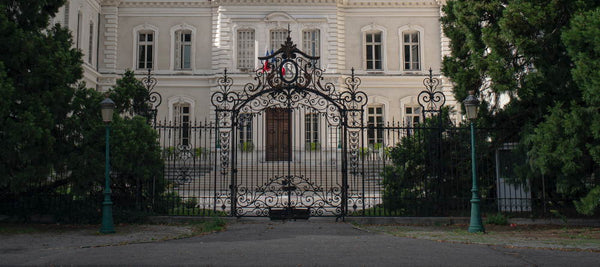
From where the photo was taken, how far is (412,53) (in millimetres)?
25312

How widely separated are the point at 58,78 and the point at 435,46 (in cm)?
1989

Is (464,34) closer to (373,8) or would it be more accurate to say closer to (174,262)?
(174,262)

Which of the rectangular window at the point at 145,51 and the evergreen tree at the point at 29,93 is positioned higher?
the rectangular window at the point at 145,51

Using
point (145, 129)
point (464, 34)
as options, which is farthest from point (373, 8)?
point (145, 129)

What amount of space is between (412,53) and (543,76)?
16.0 meters

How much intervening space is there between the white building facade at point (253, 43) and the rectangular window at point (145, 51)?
2.0 inches

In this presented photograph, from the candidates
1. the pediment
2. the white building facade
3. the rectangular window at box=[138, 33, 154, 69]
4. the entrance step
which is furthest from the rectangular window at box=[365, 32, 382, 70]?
the entrance step

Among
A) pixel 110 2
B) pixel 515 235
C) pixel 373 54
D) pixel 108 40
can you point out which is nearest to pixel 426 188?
pixel 515 235

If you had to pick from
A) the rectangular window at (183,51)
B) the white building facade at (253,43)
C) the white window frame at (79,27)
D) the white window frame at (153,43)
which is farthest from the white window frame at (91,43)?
the rectangular window at (183,51)

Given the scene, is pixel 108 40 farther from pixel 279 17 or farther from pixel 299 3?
pixel 299 3

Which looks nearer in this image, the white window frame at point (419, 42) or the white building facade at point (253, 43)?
the white building facade at point (253, 43)

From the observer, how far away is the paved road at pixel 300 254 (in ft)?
20.7

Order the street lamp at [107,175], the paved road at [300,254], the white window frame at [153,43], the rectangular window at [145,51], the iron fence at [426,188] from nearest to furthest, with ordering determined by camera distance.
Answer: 1. the paved road at [300,254]
2. the street lamp at [107,175]
3. the iron fence at [426,188]
4. the white window frame at [153,43]
5. the rectangular window at [145,51]

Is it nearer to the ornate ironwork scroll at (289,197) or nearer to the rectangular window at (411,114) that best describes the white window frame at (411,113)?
the rectangular window at (411,114)
